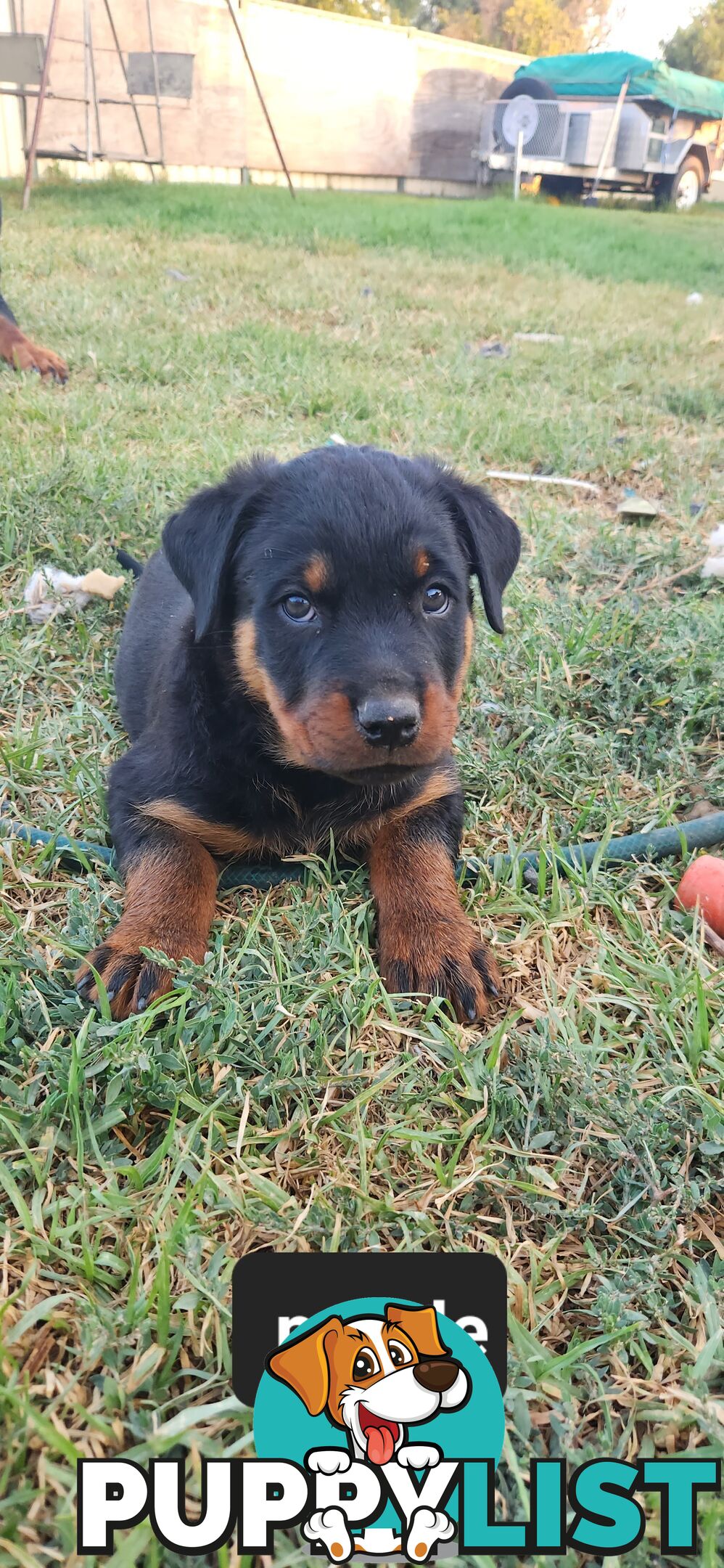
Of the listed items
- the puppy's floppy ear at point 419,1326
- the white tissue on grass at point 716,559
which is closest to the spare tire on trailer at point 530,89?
the white tissue on grass at point 716,559

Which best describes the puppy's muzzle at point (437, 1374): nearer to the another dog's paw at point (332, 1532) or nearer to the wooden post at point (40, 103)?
the another dog's paw at point (332, 1532)

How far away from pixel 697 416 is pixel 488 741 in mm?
4284

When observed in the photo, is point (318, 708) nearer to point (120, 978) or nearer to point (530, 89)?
point (120, 978)

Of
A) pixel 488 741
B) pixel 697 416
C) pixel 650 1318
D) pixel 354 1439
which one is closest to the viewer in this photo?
pixel 354 1439

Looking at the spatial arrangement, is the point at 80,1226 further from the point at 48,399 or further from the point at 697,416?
the point at 697,416

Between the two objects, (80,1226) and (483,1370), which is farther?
(80,1226)

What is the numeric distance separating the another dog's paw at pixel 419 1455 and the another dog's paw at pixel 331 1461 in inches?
2.2

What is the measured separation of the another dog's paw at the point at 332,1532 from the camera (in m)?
1.09

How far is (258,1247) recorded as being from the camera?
1.45m

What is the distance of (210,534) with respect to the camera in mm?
2232

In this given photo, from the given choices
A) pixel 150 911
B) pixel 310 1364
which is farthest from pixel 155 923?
pixel 310 1364

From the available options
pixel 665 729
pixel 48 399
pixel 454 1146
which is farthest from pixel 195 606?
pixel 48 399

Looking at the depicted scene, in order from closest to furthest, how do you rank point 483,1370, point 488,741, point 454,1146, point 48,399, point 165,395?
point 483,1370 → point 454,1146 → point 488,741 → point 48,399 → point 165,395

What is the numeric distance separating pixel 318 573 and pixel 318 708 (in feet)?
1.02
